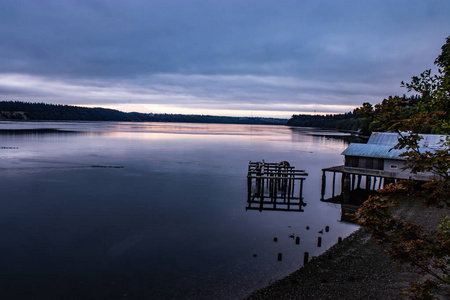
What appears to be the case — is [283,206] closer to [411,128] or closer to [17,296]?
[17,296]

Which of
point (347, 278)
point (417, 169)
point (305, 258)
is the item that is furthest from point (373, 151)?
point (417, 169)

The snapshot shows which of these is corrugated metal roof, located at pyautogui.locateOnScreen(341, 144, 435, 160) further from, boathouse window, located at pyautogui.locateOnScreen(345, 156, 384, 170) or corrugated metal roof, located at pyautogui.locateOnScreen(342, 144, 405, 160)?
boathouse window, located at pyautogui.locateOnScreen(345, 156, 384, 170)

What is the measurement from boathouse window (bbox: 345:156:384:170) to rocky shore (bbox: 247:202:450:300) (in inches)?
623

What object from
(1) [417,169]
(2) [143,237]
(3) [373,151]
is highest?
(1) [417,169]

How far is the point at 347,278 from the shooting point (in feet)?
52.6

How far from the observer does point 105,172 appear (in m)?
47.9

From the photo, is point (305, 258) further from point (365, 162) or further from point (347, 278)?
point (365, 162)

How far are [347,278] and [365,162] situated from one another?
70.5 feet

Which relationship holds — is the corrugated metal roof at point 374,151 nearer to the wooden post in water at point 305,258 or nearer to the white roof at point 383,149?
the white roof at point 383,149

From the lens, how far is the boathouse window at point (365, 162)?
3419 cm

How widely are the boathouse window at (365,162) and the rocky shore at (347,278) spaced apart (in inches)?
623

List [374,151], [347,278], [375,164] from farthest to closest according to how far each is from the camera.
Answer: [374,151]
[375,164]
[347,278]

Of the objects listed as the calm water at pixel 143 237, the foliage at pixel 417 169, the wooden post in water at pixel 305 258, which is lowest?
the calm water at pixel 143 237

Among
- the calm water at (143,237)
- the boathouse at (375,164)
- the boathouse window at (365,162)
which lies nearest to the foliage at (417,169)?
the calm water at (143,237)
